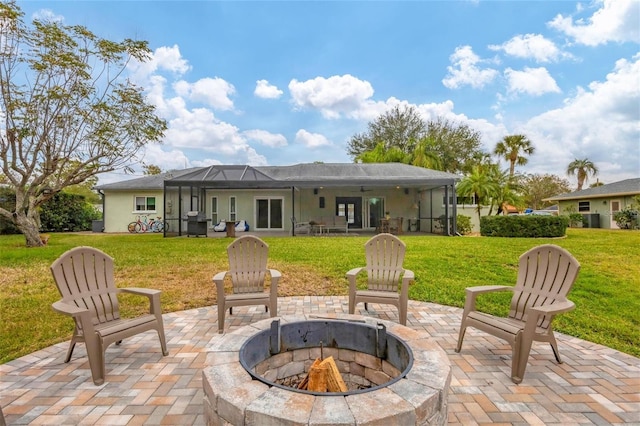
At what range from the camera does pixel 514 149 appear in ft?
85.2

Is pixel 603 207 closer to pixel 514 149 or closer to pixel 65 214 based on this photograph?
pixel 514 149

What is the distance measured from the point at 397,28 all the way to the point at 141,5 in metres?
6.90

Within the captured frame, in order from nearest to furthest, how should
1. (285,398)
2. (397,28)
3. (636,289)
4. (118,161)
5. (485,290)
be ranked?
(285,398), (485,290), (636,289), (397,28), (118,161)

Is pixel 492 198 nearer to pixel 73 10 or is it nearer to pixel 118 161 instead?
pixel 118 161

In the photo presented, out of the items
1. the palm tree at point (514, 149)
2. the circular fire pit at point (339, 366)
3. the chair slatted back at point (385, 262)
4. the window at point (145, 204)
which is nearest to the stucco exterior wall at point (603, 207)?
the palm tree at point (514, 149)

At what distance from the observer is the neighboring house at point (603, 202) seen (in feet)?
59.0

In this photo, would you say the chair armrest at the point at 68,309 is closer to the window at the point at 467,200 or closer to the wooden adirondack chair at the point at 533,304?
the wooden adirondack chair at the point at 533,304

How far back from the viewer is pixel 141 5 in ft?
24.8

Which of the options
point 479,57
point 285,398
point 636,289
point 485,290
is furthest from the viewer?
point 479,57

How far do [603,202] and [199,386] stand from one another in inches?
1001

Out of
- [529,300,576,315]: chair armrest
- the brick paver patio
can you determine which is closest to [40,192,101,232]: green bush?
the brick paver patio

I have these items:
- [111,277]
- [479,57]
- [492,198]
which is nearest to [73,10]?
[111,277]

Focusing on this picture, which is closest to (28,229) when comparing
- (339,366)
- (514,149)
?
(339,366)

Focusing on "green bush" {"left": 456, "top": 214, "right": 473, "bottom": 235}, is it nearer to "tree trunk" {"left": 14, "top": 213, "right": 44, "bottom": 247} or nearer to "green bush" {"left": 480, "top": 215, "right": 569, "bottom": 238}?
"green bush" {"left": 480, "top": 215, "right": 569, "bottom": 238}
